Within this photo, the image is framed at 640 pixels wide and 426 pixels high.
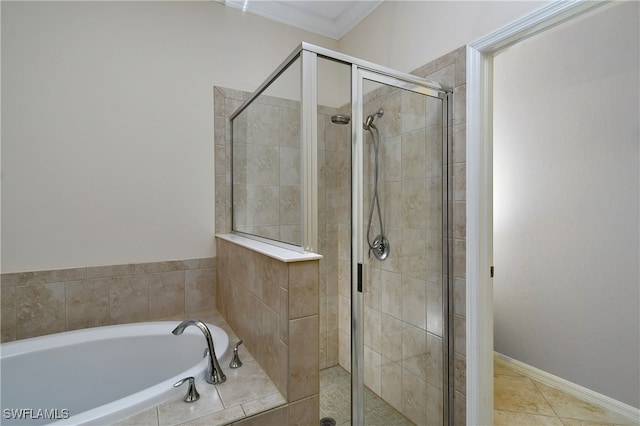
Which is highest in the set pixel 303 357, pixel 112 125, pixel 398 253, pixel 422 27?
pixel 422 27

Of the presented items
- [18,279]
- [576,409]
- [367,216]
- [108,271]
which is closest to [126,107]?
[108,271]

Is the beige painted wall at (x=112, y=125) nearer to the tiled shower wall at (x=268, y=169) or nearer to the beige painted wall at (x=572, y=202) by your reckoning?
the tiled shower wall at (x=268, y=169)

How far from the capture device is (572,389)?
2.16 meters

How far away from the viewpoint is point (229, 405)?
119 cm

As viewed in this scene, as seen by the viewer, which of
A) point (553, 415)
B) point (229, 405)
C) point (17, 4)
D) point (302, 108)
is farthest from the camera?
point (553, 415)

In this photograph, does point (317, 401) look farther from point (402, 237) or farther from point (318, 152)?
point (318, 152)

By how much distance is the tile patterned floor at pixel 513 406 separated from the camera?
4.38ft

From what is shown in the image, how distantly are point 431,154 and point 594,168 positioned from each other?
1334 mm

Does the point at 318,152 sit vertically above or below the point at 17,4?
below

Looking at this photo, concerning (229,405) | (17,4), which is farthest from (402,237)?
(17,4)

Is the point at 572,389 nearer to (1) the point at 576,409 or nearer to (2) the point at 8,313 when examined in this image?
(1) the point at 576,409

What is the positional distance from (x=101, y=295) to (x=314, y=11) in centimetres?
250

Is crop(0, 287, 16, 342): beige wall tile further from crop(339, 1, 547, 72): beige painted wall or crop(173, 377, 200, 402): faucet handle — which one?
crop(339, 1, 547, 72): beige painted wall

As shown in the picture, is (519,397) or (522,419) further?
(519,397)
